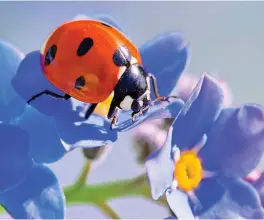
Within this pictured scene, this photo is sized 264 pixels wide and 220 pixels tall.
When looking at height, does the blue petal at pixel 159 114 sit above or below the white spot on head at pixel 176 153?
above

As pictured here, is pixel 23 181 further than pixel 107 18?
No

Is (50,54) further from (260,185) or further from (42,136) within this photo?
(260,185)

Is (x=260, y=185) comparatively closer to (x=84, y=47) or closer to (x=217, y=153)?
(x=217, y=153)

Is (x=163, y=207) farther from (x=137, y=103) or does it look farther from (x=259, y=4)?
(x=259, y=4)

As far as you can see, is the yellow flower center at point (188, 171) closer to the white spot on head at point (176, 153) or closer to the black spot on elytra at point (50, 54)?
the white spot on head at point (176, 153)

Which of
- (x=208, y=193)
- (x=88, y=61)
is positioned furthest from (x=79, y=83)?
(x=208, y=193)

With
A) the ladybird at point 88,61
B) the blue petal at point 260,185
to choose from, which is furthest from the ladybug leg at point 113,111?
the blue petal at point 260,185

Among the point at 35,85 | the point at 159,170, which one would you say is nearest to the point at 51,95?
the point at 35,85

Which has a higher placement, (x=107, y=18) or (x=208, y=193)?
(x=107, y=18)

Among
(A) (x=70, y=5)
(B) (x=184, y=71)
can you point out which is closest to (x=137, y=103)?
(B) (x=184, y=71)
